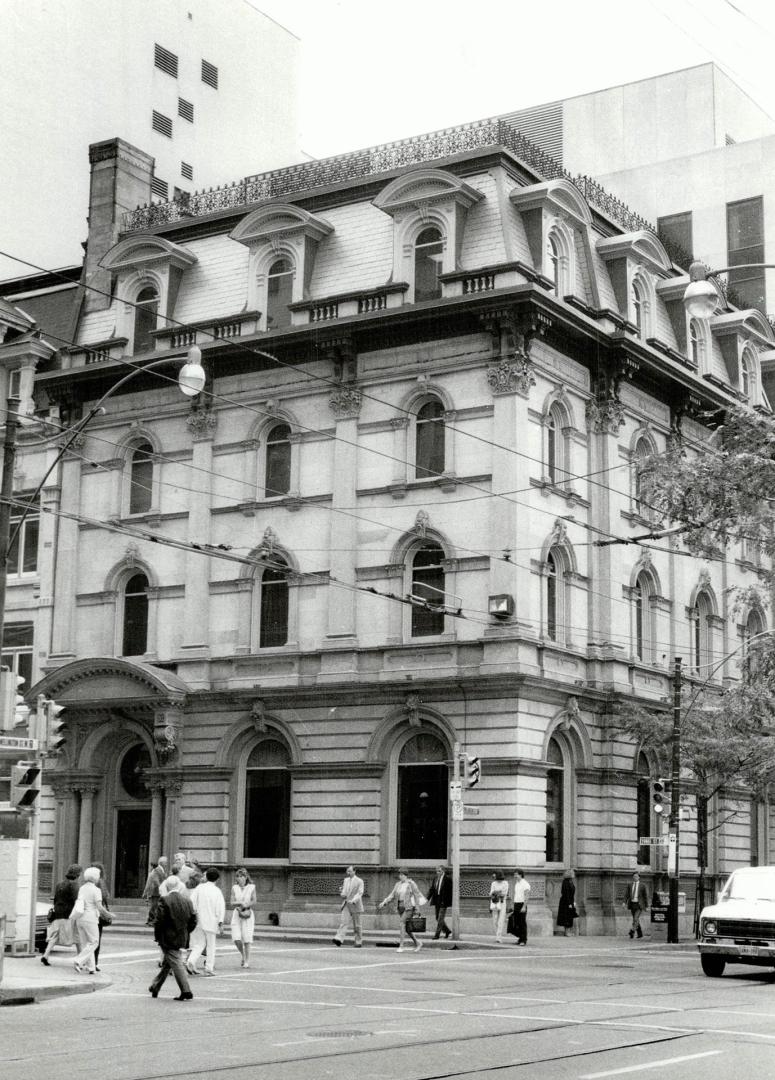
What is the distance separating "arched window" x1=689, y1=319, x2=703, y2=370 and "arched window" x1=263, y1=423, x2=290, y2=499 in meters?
13.4

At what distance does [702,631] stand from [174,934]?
1088 inches

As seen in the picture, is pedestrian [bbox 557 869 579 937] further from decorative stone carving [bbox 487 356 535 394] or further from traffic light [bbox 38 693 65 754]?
traffic light [bbox 38 693 65 754]

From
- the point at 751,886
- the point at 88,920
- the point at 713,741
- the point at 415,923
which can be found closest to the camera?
the point at 88,920

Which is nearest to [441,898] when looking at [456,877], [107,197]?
[456,877]

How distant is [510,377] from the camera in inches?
1452

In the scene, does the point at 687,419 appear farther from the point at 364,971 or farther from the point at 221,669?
the point at 364,971

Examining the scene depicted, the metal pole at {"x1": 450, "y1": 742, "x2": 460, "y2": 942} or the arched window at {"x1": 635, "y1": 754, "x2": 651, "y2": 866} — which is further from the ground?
the arched window at {"x1": 635, "y1": 754, "x2": 651, "y2": 866}

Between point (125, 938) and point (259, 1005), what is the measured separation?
606 inches

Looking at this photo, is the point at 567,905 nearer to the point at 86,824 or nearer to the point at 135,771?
the point at 135,771

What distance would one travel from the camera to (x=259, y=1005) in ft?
63.0

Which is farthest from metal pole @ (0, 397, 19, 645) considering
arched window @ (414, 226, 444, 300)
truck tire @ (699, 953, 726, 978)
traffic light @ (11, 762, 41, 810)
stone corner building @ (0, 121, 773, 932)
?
truck tire @ (699, 953, 726, 978)

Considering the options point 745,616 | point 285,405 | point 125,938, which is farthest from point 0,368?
point 745,616

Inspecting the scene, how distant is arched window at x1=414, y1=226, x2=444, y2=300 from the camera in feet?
127

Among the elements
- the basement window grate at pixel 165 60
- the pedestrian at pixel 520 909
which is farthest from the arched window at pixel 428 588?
the basement window grate at pixel 165 60
